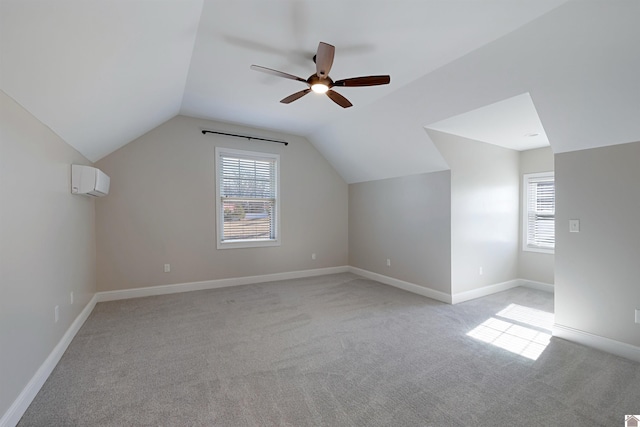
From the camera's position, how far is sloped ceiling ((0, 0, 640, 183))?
5.35 feet

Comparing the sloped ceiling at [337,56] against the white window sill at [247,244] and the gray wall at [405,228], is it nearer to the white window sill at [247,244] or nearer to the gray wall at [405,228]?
the gray wall at [405,228]

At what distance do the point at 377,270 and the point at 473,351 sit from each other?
2632 mm

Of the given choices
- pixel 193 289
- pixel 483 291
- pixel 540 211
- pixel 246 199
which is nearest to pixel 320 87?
pixel 246 199

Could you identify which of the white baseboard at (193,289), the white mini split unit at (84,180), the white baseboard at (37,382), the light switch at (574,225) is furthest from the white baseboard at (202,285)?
the light switch at (574,225)

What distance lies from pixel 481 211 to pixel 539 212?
3.97 ft

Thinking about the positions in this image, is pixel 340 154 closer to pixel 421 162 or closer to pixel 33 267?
pixel 421 162

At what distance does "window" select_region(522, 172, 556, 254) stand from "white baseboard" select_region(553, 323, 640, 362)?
79.3 inches

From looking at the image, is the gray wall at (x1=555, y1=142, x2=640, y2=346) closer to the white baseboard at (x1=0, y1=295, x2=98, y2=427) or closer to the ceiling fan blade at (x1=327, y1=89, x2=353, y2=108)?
the ceiling fan blade at (x1=327, y1=89, x2=353, y2=108)

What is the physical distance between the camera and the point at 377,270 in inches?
201

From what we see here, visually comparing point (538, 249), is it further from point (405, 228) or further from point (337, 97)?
point (337, 97)

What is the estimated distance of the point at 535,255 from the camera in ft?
14.8

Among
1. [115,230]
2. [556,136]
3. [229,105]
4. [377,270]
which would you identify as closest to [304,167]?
[229,105]

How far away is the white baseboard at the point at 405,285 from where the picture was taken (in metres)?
3.90

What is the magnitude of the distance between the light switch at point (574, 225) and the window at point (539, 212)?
6.36 feet
